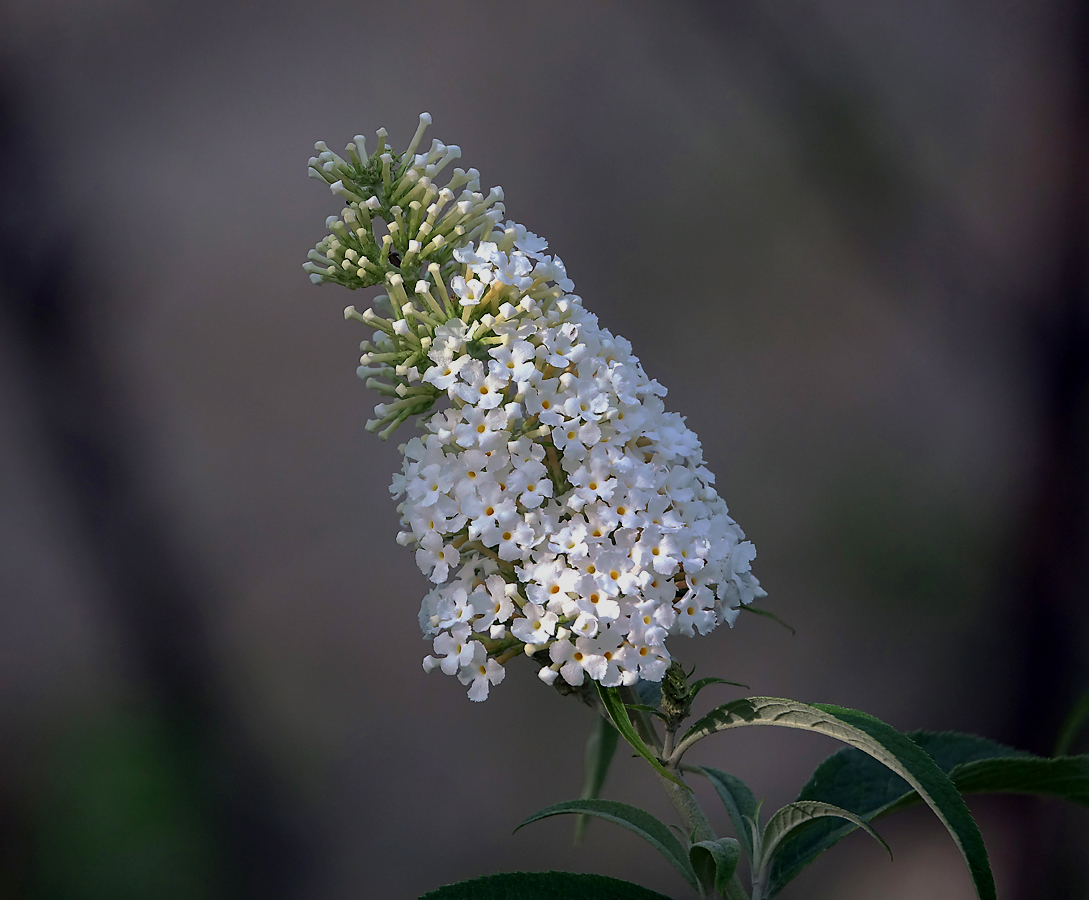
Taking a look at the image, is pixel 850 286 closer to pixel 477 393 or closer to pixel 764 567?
pixel 764 567

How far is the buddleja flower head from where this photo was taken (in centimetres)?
39

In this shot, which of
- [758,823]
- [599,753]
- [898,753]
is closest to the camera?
[898,753]

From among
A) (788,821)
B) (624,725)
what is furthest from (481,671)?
(788,821)

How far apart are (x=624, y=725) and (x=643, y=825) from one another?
3.7 inches

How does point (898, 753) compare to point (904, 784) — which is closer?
point (898, 753)

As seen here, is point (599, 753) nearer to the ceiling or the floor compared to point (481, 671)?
nearer to the floor

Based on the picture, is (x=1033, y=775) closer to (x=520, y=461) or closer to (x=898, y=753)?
(x=898, y=753)

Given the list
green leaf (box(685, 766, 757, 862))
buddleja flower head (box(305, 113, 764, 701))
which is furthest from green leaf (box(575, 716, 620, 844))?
buddleja flower head (box(305, 113, 764, 701))

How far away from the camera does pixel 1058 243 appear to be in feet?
3.64

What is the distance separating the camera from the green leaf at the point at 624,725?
0.37m

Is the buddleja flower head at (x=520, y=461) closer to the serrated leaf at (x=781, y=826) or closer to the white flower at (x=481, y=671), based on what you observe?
the white flower at (x=481, y=671)

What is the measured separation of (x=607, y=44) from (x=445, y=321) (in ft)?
2.55

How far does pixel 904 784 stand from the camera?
1.67 ft

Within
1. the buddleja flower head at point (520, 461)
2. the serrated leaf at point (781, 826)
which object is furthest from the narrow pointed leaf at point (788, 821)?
the buddleja flower head at point (520, 461)
